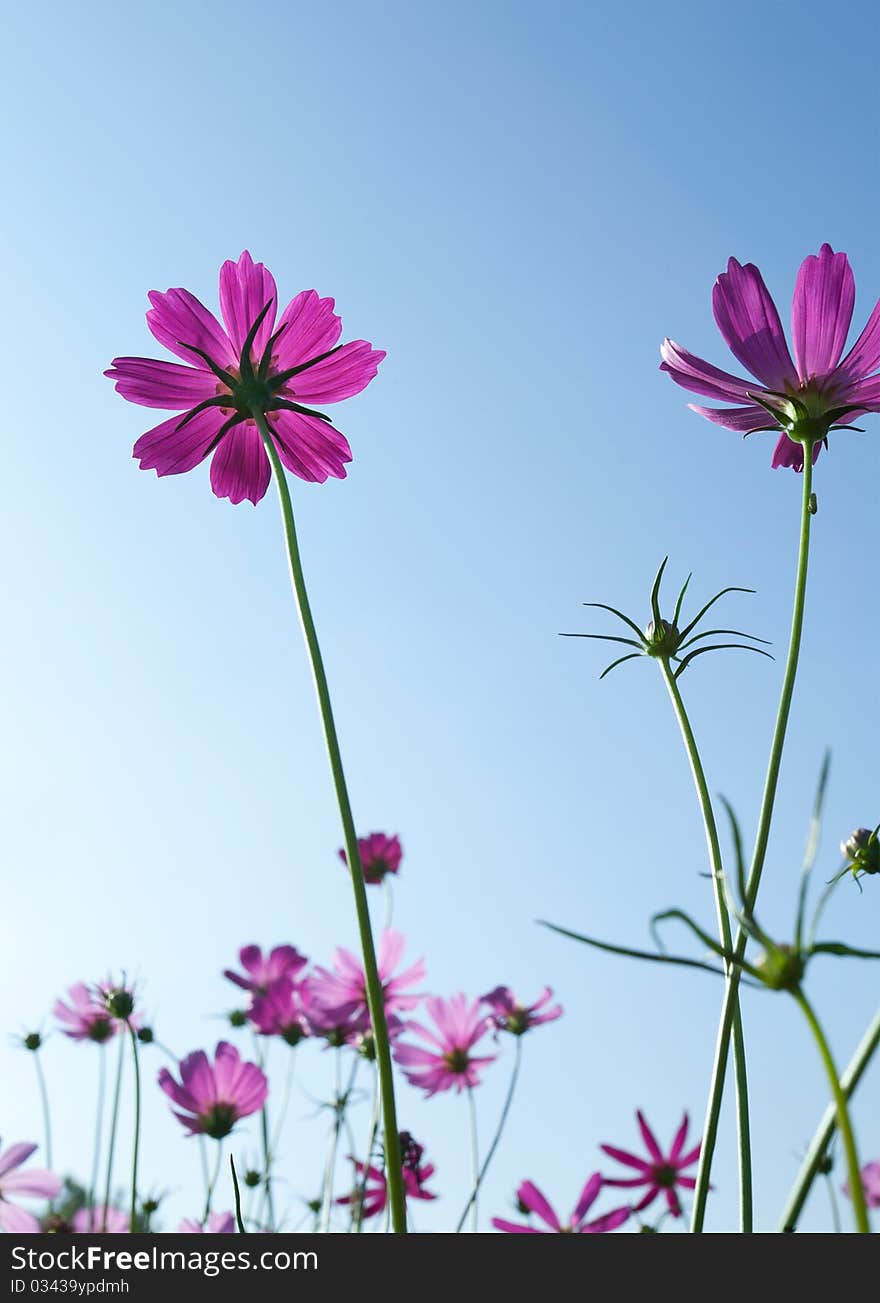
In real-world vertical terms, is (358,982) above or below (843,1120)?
above

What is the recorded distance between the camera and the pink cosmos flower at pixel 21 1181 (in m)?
0.98

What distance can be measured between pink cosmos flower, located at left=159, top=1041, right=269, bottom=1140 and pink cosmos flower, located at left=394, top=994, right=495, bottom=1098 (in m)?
0.48

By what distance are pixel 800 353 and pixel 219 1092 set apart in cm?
94

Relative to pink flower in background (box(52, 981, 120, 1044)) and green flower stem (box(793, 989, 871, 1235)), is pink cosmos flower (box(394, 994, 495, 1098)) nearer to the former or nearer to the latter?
pink flower in background (box(52, 981, 120, 1044))

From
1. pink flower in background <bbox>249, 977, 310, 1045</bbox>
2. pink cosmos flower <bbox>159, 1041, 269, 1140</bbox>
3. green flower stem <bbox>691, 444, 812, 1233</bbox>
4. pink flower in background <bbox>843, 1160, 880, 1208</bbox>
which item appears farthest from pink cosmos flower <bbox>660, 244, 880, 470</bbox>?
pink flower in background <bbox>249, 977, 310, 1045</bbox>

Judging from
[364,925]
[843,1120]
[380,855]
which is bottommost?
[843,1120]

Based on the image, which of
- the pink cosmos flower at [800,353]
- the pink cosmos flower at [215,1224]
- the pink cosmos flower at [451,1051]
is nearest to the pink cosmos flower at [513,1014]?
the pink cosmos flower at [451,1051]

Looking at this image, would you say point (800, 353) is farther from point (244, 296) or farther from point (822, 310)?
point (244, 296)

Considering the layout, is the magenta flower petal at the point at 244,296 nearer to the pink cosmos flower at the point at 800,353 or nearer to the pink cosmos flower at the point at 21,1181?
the pink cosmos flower at the point at 800,353

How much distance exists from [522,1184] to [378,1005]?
2.04ft

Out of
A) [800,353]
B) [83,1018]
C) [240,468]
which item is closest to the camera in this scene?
[800,353]

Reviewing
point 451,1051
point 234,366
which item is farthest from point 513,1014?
point 234,366

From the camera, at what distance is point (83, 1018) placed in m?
1.96

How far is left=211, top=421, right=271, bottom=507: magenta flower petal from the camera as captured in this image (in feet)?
2.94
